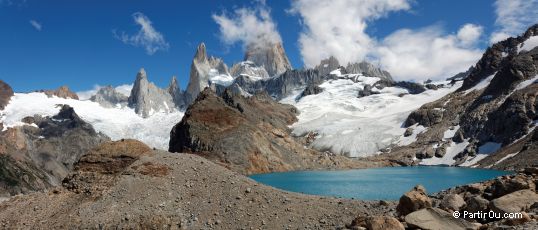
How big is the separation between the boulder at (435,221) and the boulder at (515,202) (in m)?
1.95

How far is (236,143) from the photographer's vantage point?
14538 cm

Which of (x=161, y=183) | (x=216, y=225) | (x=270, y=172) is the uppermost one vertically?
(x=270, y=172)

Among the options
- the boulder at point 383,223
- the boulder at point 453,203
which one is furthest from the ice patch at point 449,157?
the boulder at point 383,223

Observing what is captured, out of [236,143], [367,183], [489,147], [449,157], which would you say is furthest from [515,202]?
[449,157]

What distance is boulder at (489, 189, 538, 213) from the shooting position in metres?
23.1

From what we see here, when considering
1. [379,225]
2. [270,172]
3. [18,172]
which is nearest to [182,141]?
[270,172]

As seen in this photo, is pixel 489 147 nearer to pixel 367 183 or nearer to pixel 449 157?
pixel 449 157

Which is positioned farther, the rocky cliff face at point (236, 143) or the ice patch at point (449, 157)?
the ice patch at point (449, 157)

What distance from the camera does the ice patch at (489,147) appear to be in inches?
6693

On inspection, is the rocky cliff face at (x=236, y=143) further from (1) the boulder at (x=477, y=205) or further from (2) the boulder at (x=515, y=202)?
(2) the boulder at (x=515, y=202)

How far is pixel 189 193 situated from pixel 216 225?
4379mm

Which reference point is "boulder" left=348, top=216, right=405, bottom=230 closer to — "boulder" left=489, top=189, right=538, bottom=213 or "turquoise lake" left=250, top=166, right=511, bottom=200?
"boulder" left=489, top=189, right=538, bottom=213

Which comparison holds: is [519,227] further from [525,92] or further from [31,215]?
[525,92]

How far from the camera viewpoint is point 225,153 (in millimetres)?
141750
